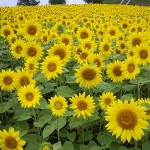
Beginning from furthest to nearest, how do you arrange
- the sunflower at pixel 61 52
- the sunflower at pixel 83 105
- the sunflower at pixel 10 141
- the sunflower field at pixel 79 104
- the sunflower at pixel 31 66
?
the sunflower at pixel 61 52 < the sunflower at pixel 31 66 < the sunflower at pixel 83 105 < the sunflower at pixel 10 141 < the sunflower field at pixel 79 104

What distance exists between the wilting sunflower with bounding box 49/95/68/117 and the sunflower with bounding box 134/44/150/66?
4.00 ft

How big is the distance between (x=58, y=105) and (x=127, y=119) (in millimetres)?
877

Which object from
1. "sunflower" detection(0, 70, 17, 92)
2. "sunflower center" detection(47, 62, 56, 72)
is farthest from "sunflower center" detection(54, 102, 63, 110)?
"sunflower center" detection(47, 62, 56, 72)

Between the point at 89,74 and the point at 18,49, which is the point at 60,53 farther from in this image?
the point at 89,74

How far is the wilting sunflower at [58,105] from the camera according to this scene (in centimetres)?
351

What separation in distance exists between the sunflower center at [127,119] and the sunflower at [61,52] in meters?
2.00

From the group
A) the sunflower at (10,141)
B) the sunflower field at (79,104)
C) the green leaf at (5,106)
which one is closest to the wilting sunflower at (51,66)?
the sunflower field at (79,104)

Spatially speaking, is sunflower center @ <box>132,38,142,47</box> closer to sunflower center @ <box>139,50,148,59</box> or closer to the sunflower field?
the sunflower field

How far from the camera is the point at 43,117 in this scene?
379 centimetres

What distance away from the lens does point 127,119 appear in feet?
9.35

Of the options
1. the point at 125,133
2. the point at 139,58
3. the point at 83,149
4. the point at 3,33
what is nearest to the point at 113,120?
the point at 125,133

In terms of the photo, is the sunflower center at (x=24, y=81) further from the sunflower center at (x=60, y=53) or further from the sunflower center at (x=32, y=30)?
the sunflower center at (x=32, y=30)

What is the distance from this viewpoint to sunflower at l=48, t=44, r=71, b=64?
477 centimetres

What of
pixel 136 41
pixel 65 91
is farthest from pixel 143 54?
pixel 65 91
